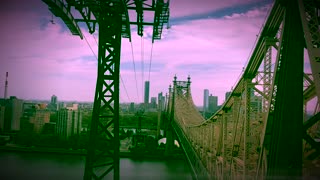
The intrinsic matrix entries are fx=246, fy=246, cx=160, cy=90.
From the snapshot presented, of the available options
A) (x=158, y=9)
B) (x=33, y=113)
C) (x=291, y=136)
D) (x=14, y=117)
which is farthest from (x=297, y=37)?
(x=33, y=113)

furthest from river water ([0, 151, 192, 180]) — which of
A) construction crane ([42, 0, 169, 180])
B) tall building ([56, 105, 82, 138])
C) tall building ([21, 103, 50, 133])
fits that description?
construction crane ([42, 0, 169, 180])

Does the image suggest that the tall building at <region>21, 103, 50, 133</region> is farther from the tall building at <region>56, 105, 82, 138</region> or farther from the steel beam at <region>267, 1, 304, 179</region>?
the steel beam at <region>267, 1, 304, 179</region>

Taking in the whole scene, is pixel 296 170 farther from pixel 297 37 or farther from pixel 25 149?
pixel 25 149

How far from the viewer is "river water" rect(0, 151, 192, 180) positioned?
22156 millimetres

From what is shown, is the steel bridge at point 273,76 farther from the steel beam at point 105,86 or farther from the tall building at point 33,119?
Result: the tall building at point 33,119

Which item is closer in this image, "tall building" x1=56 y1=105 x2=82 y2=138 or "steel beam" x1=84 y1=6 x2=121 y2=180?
"steel beam" x1=84 y1=6 x2=121 y2=180

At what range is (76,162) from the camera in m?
28.2

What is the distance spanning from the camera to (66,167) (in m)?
25.9

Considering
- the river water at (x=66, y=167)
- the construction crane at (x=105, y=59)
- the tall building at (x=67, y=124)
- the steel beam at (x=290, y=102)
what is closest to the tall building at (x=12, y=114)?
the river water at (x=66, y=167)

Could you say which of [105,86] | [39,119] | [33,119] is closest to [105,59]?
[105,86]

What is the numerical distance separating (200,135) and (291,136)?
10.4 m

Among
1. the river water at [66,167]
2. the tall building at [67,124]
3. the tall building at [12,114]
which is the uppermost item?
the tall building at [12,114]

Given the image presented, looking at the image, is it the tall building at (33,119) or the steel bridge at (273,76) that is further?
the tall building at (33,119)

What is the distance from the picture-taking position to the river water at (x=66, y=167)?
2216cm
